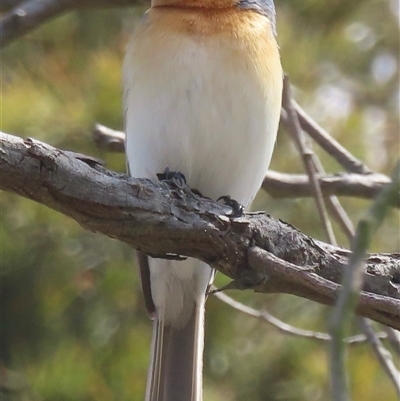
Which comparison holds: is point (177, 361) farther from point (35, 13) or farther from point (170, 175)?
point (35, 13)

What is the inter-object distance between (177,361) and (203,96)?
→ 1.15 metres

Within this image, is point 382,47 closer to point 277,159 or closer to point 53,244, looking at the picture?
point 277,159

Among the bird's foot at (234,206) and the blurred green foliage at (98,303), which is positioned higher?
the blurred green foliage at (98,303)

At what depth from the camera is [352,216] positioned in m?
4.84

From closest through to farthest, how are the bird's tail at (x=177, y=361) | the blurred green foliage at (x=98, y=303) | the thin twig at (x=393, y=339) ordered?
the thin twig at (x=393, y=339) → the bird's tail at (x=177, y=361) → the blurred green foliage at (x=98, y=303)

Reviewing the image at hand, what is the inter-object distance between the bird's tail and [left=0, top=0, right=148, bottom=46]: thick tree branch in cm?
139

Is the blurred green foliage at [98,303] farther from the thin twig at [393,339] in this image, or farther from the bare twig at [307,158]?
the bare twig at [307,158]

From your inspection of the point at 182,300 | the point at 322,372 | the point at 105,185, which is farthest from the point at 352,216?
the point at 105,185

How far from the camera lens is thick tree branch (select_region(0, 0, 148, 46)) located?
361cm

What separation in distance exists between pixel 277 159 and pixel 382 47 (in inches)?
94.7

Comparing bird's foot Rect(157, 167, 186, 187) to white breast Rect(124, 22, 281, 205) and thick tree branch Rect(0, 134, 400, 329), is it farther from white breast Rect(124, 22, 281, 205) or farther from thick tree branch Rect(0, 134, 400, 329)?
thick tree branch Rect(0, 134, 400, 329)

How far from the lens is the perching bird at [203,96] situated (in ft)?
9.69

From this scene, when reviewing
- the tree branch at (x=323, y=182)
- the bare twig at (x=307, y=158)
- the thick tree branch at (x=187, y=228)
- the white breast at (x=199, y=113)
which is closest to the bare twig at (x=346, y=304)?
the thick tree branch at (x=187, y=228)

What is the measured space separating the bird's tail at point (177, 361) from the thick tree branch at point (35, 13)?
1388 mm
